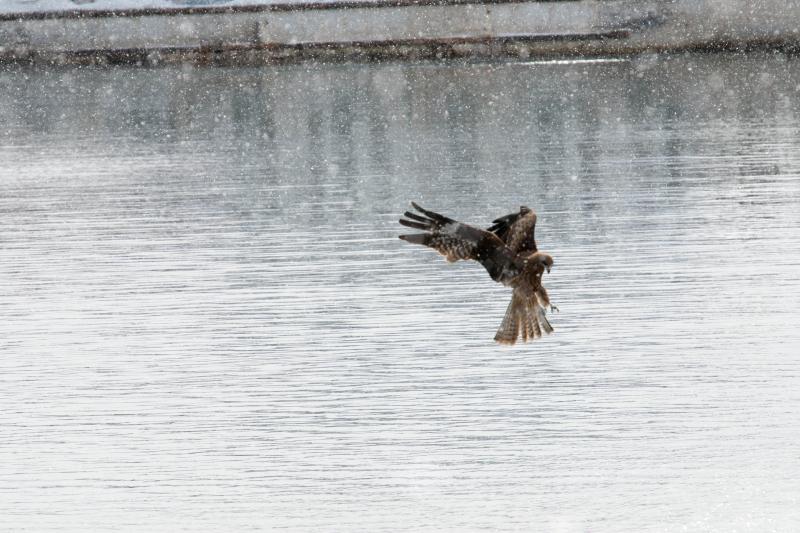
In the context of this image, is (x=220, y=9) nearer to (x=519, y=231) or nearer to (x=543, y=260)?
(x=519, y=231)

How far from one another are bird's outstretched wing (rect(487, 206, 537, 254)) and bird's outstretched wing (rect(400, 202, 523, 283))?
0.04 metres

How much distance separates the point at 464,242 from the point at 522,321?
1.50 ft

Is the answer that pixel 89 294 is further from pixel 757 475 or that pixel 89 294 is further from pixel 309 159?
pixel 309 159

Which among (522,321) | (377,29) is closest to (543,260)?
(522,321)

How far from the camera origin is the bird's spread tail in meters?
4.36

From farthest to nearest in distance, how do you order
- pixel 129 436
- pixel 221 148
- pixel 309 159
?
pixel 221 148 → pixel 309 159 → pixel 129 436

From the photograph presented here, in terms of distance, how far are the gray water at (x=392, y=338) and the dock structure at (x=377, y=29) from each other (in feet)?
30.2

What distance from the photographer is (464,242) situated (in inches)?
160

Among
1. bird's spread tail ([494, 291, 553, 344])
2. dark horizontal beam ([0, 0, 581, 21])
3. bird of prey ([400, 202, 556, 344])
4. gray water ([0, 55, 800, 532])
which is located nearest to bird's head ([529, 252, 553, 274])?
bird of prey ([400, 202, 556, 344])

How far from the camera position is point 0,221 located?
362 inches

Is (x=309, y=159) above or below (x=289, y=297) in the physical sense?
above

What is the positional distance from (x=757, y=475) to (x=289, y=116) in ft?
34.4

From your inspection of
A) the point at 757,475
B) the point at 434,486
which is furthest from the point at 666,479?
the point at 434,486

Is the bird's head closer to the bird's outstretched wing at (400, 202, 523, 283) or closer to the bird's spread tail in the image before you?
the bird's outstretched wing at (400, 202, 523, 283)
